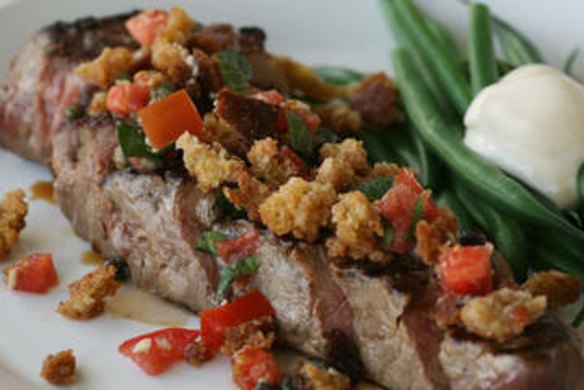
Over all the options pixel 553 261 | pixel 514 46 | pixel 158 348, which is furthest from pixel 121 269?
pixel 514 46

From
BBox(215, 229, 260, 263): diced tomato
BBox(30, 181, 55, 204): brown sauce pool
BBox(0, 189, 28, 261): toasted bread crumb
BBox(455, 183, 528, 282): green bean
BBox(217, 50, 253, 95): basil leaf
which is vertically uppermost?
BBox(217, 50, 253, 95): basil leaf

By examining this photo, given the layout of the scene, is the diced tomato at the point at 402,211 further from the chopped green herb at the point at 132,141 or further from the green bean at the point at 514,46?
the green bean at the point at 514,46

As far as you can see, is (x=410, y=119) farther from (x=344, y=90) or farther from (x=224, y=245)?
(x=224, y=245)

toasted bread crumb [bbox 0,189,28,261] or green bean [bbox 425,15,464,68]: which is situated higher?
green bean [bbox 425,15,464,68]

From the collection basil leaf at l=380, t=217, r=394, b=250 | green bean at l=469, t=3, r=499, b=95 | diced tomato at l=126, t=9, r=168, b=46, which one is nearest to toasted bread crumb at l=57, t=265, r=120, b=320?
basil leaf at l=380, t=217, r=394, b=250

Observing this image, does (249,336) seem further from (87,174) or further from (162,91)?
(162,91)

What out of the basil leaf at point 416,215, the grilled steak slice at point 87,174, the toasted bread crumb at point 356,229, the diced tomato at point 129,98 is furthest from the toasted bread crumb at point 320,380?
the diced tomato at point 129,98

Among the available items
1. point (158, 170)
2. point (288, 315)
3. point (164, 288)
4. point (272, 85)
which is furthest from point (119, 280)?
point (272, 85)

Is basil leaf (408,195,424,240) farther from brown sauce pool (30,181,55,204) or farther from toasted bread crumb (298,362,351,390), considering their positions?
brown sauce pool (30,181,55,204)
